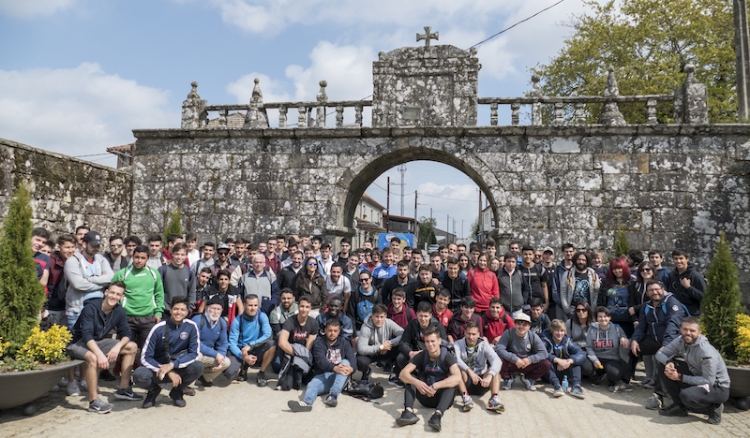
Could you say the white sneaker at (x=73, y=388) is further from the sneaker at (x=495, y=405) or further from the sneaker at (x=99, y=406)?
the sneaker at (x=495, y=405)

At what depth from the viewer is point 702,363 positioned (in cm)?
480

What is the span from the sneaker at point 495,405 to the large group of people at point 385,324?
2 cm

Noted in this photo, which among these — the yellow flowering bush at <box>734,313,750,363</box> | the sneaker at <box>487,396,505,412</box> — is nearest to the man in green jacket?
the sneaker at <box>487,396,505,412</box>

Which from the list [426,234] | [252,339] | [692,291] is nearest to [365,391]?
[252,339]

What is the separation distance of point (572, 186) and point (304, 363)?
6.43m

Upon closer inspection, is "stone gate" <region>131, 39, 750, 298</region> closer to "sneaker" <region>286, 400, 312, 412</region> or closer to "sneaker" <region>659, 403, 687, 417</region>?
"sneaker" <region>659, 403, 687, 417</region>

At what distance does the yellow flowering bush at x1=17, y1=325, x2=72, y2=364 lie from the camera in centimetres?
454

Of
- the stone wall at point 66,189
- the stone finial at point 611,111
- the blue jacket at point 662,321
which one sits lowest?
the blue jacket at point 662,321

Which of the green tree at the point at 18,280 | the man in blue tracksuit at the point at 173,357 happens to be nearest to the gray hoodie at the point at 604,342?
the man in blue tracksuit at the point at 173,357

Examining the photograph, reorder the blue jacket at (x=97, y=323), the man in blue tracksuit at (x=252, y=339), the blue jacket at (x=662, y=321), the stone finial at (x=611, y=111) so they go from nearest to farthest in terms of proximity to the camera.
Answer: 1. the blue jacket at (x=97, y=323)
2. the blue jacket at (x=662, y=321)
3. the man in blue tracksuit at (x=252, y=339)
4. the stone finial at (x=611, y=111)

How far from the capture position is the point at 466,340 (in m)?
5.55

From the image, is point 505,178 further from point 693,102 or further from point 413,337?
point 413,337

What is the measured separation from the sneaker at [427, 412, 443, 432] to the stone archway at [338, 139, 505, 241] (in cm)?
586

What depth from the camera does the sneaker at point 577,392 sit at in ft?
18.1
